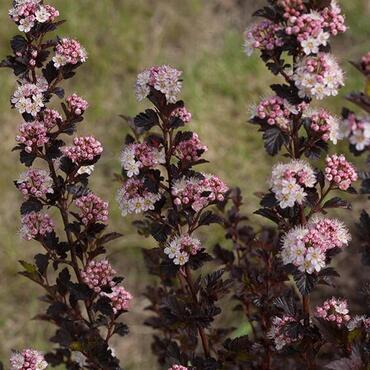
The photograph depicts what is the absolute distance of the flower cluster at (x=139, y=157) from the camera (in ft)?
6.13

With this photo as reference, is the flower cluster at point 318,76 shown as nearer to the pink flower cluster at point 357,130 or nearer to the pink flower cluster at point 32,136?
the pink flower cluster at point 357,130

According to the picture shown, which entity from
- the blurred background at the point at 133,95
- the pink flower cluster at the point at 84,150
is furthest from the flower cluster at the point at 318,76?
the blurred background at the point at 133,95

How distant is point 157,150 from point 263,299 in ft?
1.82

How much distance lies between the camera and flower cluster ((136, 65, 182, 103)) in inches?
72.2

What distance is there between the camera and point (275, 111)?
174 centimetres

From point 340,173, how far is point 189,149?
1.24 feet

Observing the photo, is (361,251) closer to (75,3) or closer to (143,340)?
(143,340)

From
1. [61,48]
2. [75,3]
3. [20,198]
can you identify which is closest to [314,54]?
[61,48]

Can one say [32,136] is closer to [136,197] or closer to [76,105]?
[76,105]

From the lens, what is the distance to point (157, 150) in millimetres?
1912

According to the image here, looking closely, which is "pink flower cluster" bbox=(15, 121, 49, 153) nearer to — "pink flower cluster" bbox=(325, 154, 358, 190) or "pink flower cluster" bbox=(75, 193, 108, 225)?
"pink flower cluster" bbox=(75, 193, 108, 225)

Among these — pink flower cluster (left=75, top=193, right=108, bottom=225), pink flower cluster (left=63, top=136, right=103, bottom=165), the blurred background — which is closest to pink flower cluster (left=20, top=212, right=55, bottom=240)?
pink flower cluster (left=75, top=193, right=108, bottom=225)

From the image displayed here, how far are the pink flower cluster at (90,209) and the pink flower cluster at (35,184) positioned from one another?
0.10 meters

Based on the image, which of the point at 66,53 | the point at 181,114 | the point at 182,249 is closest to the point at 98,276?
the point at 182,249
